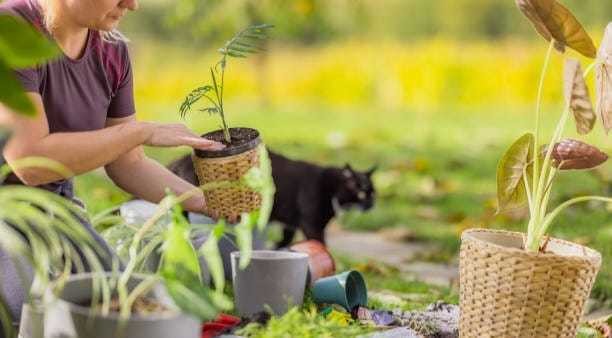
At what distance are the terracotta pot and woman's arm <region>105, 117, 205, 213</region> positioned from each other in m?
0.59

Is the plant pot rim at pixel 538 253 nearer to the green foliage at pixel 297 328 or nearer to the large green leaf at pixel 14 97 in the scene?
the green foliage at pixel 297 328

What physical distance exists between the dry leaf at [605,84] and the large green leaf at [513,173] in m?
0.20

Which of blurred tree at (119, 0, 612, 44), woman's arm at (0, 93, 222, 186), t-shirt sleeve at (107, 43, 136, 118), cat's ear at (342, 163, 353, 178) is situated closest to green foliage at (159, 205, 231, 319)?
woman's arm at (0, 93, 222, 186)

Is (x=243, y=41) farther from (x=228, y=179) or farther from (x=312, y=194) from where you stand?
(x=312, y=194)

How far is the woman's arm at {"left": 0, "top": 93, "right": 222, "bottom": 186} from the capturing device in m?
2.25

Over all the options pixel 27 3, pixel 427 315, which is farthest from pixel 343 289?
pixel 27 3

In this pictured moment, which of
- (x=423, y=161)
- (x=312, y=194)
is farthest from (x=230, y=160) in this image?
(x=423, y=161)

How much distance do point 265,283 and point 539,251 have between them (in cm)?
69

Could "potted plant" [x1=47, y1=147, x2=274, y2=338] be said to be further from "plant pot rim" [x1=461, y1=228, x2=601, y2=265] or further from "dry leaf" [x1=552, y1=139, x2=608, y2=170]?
"dry leaf" [x1=552, y1=139, x2=608, y2=170]

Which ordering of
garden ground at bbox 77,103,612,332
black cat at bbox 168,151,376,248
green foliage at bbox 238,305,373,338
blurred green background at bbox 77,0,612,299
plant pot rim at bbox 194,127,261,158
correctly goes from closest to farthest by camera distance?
green foliage at bbox 238,305,373,338 < plant pot rim at bbox 194,127,261,158 < black cat at bbox 168,151,376,248 < garden ground at bbox 77,103,612,332 < blurred green background at bbox 77,0,612,299

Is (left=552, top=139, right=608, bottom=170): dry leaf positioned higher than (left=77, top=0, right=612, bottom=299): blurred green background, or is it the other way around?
(left=552, top=139, right=608, bottom=170): dry leaf

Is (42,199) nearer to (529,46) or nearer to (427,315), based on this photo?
(427,315)

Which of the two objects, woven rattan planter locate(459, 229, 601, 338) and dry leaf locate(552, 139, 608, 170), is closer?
woven rattan planter locate(459, 229, 601, 338)

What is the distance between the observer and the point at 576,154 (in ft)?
7.86
